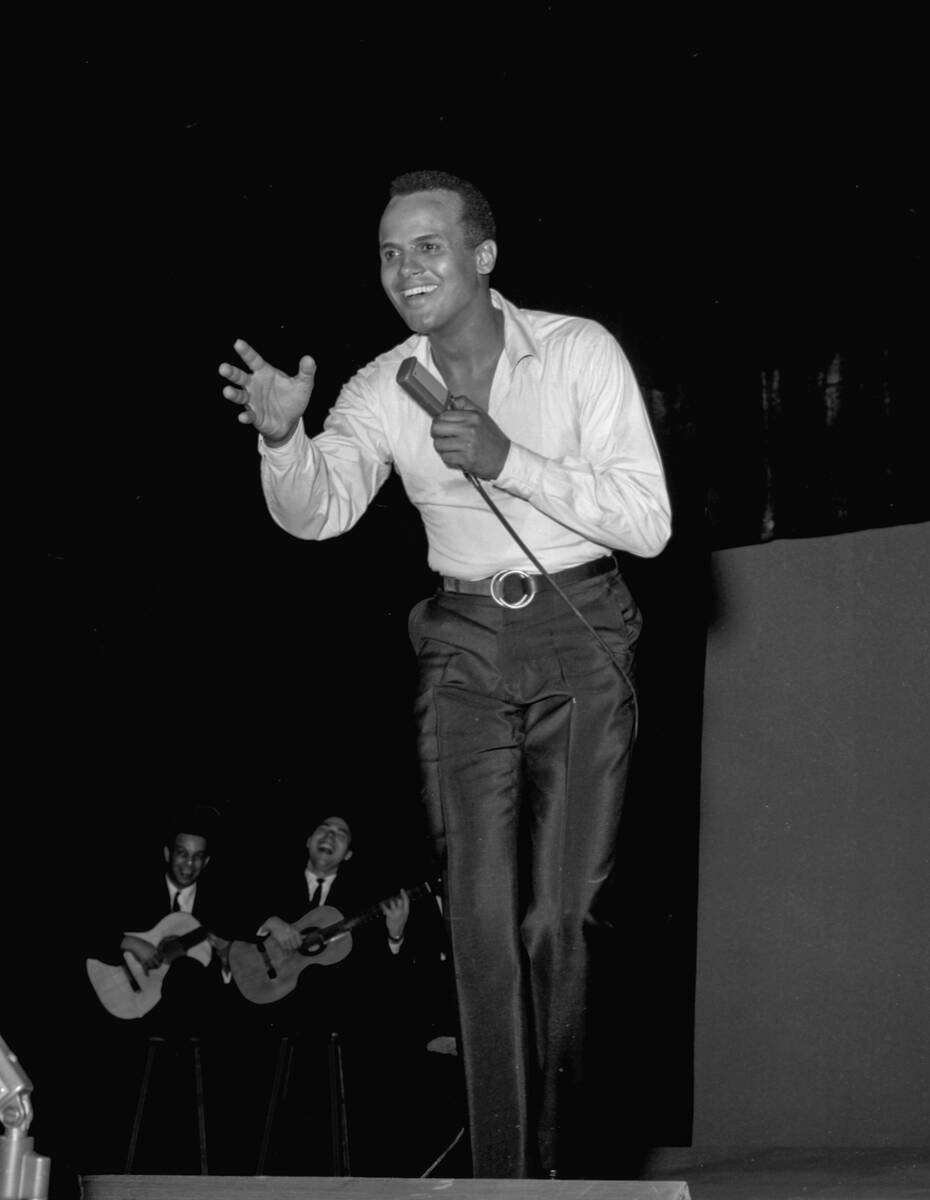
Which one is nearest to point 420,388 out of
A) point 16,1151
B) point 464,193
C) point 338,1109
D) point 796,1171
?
point 464,193

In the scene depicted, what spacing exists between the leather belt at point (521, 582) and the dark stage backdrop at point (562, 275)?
1.83 metres

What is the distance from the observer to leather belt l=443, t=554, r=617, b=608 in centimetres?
237

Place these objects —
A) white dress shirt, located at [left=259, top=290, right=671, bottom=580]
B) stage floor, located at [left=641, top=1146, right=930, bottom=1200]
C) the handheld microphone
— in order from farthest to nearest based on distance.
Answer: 1. stage floor, located at [left=641, top=1146, right=930, bottom=1200]
2. white dress shirt, located at [left=259, top=290, right=671, bottom=580]
3. the handheld microphone

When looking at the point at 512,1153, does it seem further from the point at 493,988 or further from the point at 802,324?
the point at 802,324

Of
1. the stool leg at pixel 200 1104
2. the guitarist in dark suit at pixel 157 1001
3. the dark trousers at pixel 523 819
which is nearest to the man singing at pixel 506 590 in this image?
the dark trousers at pixel 523 819

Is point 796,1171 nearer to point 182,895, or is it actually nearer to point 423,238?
point 182,895

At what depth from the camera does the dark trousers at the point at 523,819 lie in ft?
7.24

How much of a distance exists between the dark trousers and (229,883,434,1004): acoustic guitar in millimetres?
2931

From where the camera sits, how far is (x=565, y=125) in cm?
417

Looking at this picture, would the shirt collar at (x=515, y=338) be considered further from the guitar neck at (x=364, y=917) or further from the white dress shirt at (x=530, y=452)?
the guitar neck at (x=364, y=917)

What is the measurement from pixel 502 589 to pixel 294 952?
126 inches

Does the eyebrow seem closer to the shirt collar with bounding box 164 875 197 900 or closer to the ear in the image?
the ear

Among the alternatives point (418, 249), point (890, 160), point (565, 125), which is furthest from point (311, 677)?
point (418, 249)

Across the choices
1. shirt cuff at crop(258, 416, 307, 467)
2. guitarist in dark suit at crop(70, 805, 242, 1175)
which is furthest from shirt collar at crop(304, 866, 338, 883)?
shirt cuff at crop(258, 416, 307, 467)
